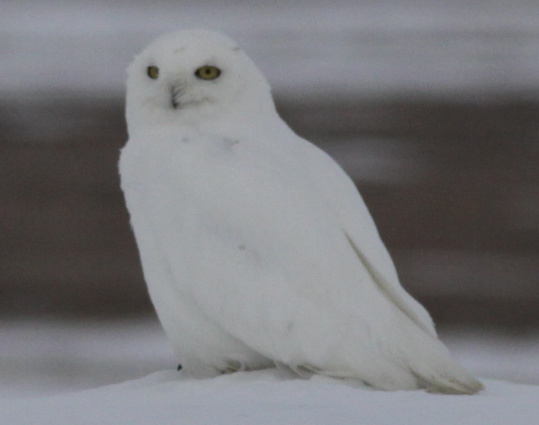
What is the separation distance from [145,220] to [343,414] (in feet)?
2.55

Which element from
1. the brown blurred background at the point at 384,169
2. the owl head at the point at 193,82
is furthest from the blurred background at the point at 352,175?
the owl head at the point at 193,82

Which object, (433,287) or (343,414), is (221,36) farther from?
(433,287)

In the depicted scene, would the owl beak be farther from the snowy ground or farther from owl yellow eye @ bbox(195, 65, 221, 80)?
the snowy ground

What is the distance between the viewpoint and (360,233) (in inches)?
101

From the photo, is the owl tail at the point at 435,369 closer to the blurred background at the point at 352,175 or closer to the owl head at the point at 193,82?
the owl head at the point at 193,82

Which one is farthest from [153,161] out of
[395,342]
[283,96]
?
[283,96]

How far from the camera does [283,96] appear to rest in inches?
202

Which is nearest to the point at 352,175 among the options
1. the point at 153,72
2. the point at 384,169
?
the point at 384,169

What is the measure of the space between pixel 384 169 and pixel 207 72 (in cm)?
239

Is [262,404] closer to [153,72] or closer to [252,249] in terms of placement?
[252,249]

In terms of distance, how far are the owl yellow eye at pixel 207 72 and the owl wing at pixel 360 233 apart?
0.78 ft

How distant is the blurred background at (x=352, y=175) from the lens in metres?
5.08

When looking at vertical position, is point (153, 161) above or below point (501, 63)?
below

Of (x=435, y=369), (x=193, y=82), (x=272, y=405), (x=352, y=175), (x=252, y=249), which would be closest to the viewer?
(x=272, y=405)
